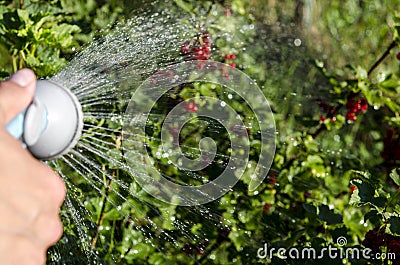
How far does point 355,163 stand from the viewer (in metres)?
1.92

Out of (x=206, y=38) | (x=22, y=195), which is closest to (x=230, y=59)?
(x=206, y=38)

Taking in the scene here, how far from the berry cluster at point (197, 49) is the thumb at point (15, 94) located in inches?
34.3

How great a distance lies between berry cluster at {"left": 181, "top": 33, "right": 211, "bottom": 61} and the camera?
1757 mm

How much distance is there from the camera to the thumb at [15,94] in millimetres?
843

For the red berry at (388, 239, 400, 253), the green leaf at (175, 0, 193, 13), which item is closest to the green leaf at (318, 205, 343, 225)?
the red berry at (388, 239, 400, 253)

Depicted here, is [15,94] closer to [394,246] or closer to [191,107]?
[394,246]

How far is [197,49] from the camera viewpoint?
177 centimetres

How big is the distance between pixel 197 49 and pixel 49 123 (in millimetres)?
879

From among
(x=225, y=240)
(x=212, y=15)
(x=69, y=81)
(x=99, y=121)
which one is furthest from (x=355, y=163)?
(x=69, y=81)

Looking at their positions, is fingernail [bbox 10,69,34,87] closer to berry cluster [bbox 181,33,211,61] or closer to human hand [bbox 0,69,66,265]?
human hand [bbox 0,69,66,265]

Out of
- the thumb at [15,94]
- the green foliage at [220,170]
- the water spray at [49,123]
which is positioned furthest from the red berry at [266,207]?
the thumb at [15,94]

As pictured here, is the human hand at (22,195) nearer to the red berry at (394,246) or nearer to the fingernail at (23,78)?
the fingernail at (23,78)

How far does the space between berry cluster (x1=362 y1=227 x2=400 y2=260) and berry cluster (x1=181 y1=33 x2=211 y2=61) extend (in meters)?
0.67

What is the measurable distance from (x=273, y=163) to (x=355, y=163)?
0.25 metres
